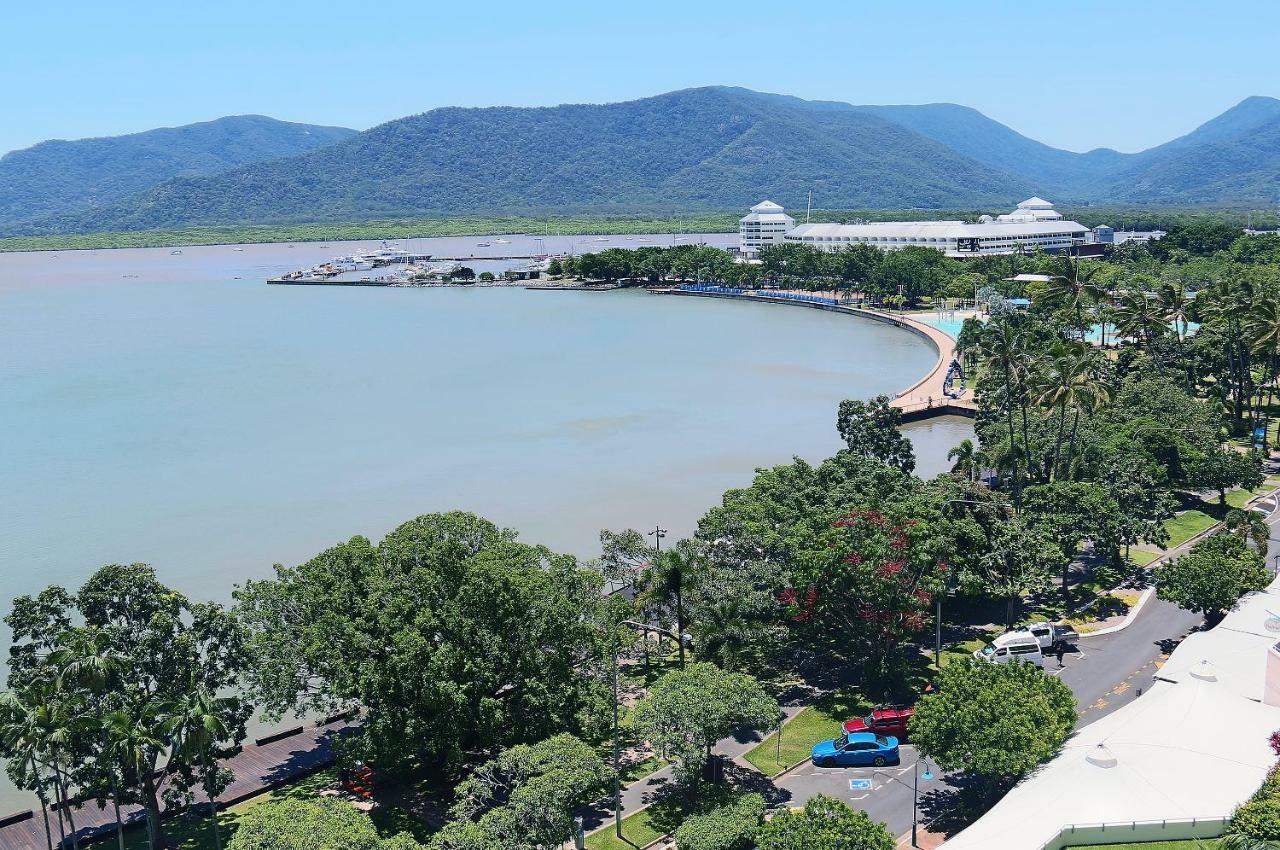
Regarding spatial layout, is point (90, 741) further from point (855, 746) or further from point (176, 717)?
point (855, 746)

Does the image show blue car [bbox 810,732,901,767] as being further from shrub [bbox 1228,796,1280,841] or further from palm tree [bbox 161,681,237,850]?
palm tree [bbox 161,681,237,850]

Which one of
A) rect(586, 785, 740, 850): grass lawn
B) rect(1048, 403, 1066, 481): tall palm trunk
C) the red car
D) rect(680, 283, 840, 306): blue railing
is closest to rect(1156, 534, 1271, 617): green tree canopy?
rect(1048, 403, 1066, 481): tall palm trunk

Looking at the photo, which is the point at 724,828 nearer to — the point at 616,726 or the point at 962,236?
the point at 616,726

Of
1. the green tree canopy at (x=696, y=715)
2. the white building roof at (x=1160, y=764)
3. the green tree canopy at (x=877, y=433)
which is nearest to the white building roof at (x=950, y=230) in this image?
the green tree canopy at (x=877, y=433)

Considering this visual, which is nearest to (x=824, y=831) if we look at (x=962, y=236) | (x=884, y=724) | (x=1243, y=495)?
(x=884, y=724)

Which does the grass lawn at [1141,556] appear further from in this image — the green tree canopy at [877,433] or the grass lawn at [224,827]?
the grass lawn at [224,827]
